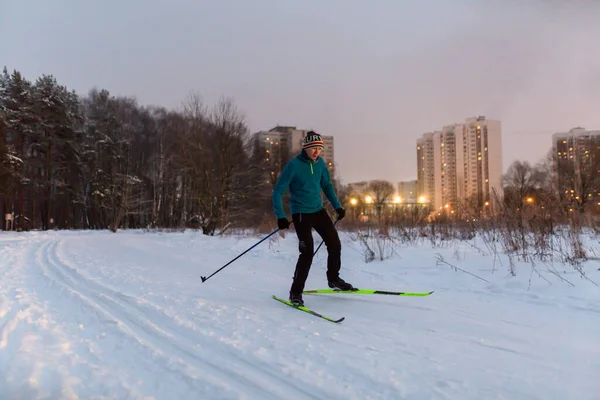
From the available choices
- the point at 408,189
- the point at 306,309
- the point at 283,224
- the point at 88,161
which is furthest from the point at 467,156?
the point at 306,309

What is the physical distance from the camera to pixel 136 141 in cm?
3850

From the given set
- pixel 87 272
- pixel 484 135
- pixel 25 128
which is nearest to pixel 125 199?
pixel 25 128

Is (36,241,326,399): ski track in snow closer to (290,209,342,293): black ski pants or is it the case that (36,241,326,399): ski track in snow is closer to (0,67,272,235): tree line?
(290,209,342,293): black ski pants

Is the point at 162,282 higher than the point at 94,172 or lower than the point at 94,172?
lower

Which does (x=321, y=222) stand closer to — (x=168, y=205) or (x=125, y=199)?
(x=125, y=199)

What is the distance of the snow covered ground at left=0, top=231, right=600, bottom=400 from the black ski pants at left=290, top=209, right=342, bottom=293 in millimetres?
347

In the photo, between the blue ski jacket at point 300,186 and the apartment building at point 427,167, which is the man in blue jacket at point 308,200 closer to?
the blue ski jacket at point 300,186

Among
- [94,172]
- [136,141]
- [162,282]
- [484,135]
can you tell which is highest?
[484,135]

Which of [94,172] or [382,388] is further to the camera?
[94,172]

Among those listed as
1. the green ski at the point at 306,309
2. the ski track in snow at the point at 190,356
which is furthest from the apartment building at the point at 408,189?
the ski track in snow at the point at 190,356

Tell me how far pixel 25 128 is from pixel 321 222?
4014 centimetres

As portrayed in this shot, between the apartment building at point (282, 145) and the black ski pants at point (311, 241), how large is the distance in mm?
16988

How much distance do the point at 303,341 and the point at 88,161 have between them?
1651 inches

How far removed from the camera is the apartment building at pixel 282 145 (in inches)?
1660
